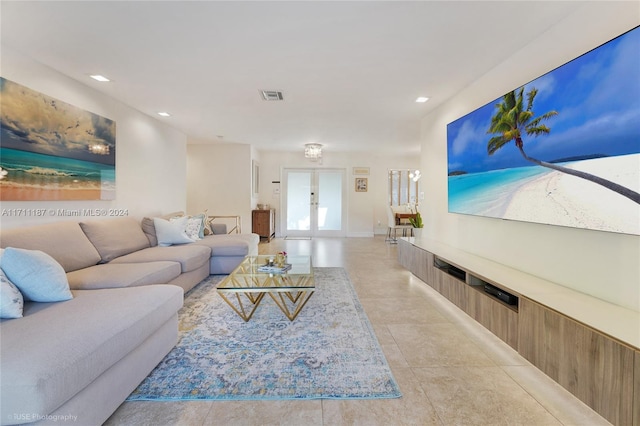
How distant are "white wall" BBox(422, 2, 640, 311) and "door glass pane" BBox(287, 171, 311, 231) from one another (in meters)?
5.22

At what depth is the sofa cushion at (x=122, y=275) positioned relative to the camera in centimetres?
231

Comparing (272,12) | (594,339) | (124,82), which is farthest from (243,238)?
(594,339)

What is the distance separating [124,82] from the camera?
3102mm

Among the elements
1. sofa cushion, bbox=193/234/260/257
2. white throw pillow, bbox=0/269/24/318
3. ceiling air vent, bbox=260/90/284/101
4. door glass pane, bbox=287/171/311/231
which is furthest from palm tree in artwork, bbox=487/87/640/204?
door glass pane, bbox=287/171/311/231

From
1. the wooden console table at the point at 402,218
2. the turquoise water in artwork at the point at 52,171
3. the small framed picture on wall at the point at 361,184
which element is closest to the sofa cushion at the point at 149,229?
the turquoise water in artwork at the point at 52,171

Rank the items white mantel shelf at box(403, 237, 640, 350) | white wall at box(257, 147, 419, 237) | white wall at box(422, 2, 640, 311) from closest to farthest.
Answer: white mantel shelf at box(403, 237, 640, 350) → white wall at box(422, 2, 640, 311) → white wall at box(257, 147, 419, 237)

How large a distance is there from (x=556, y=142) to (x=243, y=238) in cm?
384

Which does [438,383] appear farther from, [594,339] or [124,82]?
[124,82]

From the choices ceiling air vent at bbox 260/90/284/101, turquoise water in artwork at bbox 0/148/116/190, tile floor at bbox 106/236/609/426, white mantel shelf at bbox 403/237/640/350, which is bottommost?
tile floor at bbox 106/236/609/426

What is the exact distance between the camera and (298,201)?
8.25 m

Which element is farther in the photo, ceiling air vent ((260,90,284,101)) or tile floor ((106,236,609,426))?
ceiling air vent ((260,90,284,101))

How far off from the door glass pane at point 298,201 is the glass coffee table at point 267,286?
5.00 m

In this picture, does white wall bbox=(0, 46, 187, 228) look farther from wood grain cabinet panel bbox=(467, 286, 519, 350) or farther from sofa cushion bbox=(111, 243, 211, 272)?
wood grain cabinet panel bbox=(467, 286, 519, 350)

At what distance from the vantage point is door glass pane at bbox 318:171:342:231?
8.23 m
